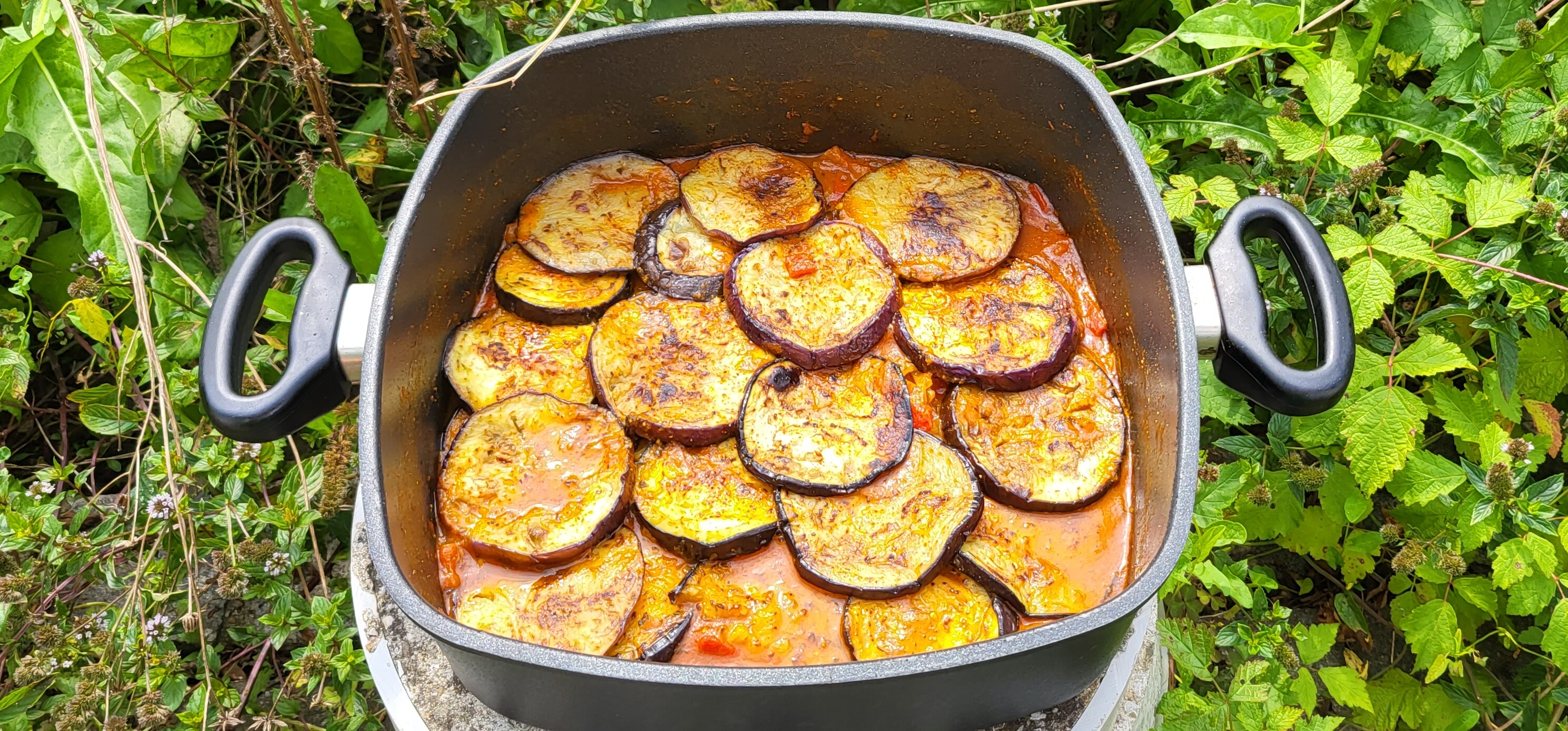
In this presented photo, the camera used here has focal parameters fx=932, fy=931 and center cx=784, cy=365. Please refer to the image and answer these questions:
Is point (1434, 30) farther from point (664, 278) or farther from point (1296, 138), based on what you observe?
point (664, 278)

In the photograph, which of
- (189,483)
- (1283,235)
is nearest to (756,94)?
(1283,235)

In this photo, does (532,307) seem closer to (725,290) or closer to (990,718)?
(725,290)

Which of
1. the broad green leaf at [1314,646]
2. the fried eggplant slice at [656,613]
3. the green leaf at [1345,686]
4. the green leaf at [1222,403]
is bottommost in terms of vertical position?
the green leaf at [1345,686]

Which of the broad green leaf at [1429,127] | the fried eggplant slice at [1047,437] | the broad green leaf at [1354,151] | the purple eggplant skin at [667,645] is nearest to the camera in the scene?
the purple eggplant skin at [667,645]

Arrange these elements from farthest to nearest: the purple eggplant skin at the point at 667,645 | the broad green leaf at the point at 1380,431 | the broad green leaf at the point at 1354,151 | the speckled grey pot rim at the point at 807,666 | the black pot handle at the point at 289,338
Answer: the broad green leaf at the point at 1354,151, the broad green leaf at the point at 1380,431, the purple eggplant skin at the point at 667,645, the black pot handle at the point at 289,338, the speckled grey pot rim at the point at 807,666

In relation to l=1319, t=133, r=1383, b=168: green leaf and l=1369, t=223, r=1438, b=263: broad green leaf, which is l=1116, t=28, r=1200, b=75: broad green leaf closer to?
l=1319, t=133, r=1383, b=168: green leaf

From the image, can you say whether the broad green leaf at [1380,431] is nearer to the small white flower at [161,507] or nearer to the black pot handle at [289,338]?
the black pot handle at [289,338]

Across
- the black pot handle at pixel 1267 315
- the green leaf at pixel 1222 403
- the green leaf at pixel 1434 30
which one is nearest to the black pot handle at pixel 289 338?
the black pot handle at pixel 1267 315
